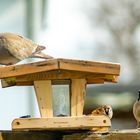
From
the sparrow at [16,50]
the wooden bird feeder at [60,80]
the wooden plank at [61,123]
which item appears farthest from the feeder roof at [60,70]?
the sparrow at [16,50]

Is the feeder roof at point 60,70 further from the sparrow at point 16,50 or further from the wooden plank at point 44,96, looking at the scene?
the sparrow at point 16,50

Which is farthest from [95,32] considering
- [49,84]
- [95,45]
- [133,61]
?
[49,84]

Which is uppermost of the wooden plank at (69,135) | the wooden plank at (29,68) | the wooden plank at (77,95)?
the wooden plank at (29,68)

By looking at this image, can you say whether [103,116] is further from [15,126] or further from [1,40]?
→ [1,40]

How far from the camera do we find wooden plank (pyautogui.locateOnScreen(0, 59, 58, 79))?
156 centimetres

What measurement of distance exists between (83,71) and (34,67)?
154 mm

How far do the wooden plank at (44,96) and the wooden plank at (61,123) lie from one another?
62 mm

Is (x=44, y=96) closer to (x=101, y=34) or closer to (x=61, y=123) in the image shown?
(x=61, y=123)

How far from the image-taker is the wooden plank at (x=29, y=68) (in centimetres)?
156

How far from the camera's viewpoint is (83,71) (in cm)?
157

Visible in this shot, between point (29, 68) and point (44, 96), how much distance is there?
102mm

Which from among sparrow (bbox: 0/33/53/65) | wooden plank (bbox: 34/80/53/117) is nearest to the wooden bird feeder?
wooden plank (bbox: 34/80/53/117)

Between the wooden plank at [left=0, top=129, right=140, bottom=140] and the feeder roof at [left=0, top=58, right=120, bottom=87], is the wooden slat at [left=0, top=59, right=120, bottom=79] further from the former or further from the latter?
the wooden plank at [left=0, top=129, right=140, bottom=140]

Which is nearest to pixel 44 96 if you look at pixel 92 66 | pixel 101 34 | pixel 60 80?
pixel 60 80
